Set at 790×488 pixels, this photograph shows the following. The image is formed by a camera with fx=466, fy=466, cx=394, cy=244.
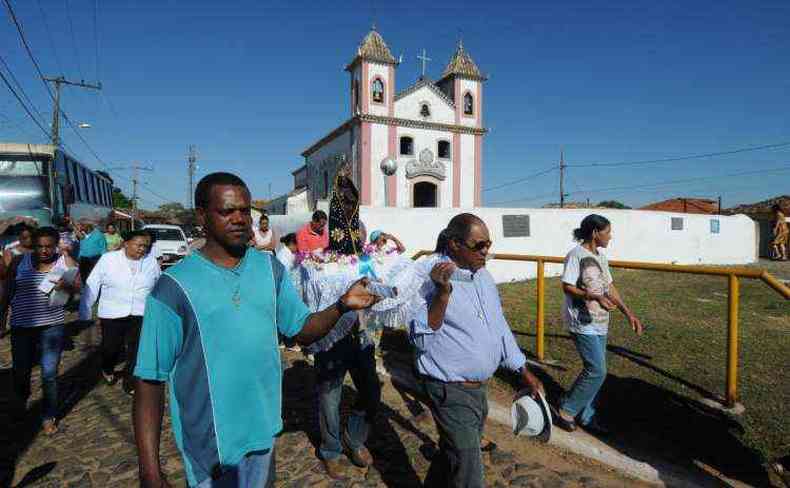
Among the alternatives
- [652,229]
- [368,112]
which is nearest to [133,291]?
[652,229]

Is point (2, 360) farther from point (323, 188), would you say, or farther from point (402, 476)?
point (323, 188)

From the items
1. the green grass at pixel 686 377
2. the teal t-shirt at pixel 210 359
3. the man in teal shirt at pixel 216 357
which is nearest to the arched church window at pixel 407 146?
the green grass at pixel 686 377

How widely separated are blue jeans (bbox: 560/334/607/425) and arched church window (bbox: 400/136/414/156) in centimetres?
2580

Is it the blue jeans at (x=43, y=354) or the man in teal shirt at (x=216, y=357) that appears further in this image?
the blue jeans at (x=43, y=354)

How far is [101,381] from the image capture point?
228 inches

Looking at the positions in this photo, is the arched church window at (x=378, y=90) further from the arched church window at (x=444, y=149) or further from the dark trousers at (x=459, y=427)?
the dark trousers at (x=459, y=427)

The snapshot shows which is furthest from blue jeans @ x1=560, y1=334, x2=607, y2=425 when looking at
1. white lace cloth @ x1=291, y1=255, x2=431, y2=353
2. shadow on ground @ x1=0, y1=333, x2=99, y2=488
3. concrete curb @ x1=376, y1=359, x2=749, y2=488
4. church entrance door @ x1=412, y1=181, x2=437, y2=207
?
church entrance door @ x1=412, y1=181, x2=437, y2=207

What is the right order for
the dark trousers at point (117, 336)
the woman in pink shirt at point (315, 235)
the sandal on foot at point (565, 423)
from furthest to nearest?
the dark trousers at point (117, 336), the woman in pink shirt at point (315, 235), the sandal on foot at point (565, 423)

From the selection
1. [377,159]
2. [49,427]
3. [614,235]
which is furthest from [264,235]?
[377,159]

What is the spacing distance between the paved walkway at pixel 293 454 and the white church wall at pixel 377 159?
23.2 metres

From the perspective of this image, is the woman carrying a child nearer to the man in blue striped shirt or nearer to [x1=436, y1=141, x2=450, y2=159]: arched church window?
the man in blue striped shirt

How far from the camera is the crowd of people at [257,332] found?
5.52 feet

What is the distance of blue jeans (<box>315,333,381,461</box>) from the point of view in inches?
142

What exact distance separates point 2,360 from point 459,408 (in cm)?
721
